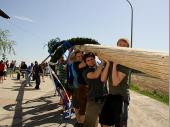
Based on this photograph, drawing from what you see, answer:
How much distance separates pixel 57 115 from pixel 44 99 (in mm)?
4943

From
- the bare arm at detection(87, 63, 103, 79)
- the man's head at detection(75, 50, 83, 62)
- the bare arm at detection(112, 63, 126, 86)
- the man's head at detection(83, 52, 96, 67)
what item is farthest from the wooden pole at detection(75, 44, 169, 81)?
the man's head at detection(75, 50, 83, 62)

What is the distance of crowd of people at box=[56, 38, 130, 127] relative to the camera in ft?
21.1

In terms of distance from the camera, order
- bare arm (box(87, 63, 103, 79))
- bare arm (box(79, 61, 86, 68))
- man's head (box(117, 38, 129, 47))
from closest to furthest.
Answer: man's head (box(117, 38, 129, 47)) < bare arm (box(87, 63, 103, 79)) < bare arm (box(79, 61, 86, 68))

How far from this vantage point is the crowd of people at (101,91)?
6438mm

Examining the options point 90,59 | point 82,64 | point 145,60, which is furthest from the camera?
point 82,64

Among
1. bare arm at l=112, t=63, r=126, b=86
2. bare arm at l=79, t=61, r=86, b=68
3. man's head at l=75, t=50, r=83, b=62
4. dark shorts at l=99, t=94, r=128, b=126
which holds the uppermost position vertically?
man's head at l=75, t=50, r=83, b=62

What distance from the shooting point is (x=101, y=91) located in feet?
24.6

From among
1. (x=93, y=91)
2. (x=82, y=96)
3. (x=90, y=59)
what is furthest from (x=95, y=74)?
(x=82, y=96)

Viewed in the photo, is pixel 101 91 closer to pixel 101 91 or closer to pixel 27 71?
pixel 101 91

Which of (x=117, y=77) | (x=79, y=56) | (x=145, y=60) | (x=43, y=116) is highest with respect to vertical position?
(x=79, y=56)

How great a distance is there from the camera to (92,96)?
7.57 m

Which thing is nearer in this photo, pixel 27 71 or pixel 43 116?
pixel 43 116

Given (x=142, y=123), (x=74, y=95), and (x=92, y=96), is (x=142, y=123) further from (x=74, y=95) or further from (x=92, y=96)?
(x=92, y=96)

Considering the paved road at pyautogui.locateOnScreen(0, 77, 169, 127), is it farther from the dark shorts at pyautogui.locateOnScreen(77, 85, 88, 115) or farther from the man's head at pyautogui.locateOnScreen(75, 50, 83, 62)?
the man's head at pyautogui.locateOnScreen(75, 50, 83, 62)
